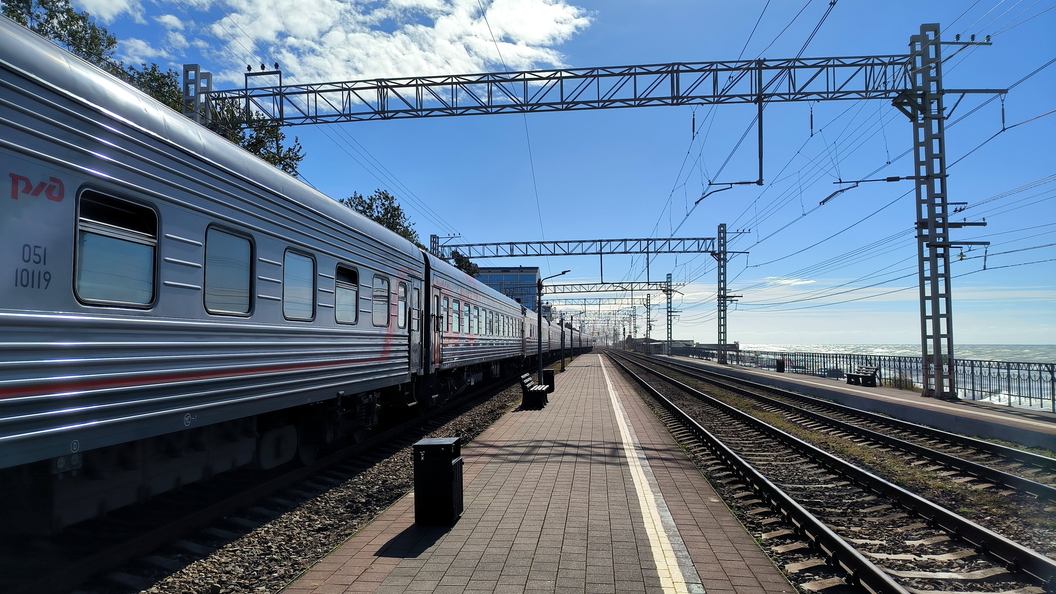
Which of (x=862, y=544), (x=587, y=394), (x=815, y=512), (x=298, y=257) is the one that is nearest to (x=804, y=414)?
(x=587, y=394)

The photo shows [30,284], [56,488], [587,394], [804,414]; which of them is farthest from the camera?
[587,394]

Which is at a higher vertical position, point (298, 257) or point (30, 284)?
point (298, 257)

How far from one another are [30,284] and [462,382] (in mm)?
14895

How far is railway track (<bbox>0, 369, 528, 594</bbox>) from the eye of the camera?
4543 millimetres

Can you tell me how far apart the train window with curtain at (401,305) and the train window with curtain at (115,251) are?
6154 millimetres

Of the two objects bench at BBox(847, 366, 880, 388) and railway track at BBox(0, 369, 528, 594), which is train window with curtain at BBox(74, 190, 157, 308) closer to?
railway track at BBox(0, 369, 528, 594)

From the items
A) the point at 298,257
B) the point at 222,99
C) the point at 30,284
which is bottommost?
the point at 30,284

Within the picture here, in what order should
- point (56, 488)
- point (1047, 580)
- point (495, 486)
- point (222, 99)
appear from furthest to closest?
point (222, 99)
point (495, 486)
point (1047, 580)
point (56, 488)

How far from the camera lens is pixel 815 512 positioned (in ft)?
23.2

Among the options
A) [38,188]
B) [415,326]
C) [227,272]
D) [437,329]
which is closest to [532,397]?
[437,329]

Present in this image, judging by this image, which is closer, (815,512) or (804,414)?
(815,512)

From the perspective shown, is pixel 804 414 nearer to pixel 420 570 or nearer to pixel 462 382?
pixel 462 382

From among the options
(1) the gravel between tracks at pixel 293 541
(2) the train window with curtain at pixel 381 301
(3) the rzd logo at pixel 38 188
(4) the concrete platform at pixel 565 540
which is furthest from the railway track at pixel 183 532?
(3) the rzd logo at pixel 38 188

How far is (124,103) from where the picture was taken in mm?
4629
